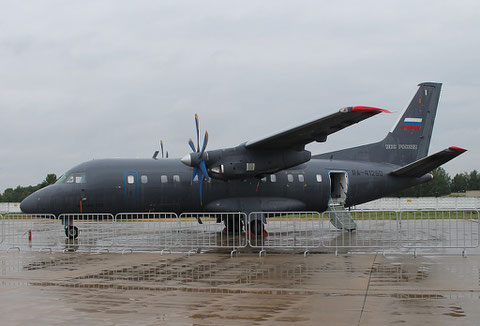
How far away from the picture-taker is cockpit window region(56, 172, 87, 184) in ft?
60.4

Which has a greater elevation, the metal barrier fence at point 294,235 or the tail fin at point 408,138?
the tail fin at point 408,138

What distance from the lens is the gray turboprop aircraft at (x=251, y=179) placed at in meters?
18.0

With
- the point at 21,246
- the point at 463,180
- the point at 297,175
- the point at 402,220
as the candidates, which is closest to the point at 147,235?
the point at 21,246

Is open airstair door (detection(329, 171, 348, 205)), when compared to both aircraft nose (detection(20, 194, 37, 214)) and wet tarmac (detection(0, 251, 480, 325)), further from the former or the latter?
aircraft nose (detection(20, 194, 37, 214))

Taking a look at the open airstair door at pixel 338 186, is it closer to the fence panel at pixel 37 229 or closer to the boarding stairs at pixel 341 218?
the boarding stairs at pixel 341 218

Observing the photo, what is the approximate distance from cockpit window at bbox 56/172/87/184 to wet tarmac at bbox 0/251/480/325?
229 inches

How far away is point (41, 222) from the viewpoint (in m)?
17.2

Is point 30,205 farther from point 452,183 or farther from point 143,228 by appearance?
point 452,183

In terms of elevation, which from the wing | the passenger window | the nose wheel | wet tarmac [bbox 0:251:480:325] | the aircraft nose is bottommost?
wet tarmac [bbox 0:251:480:325]

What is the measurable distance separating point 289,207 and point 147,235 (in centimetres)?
Result: 573

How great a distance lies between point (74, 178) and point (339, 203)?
11038mm

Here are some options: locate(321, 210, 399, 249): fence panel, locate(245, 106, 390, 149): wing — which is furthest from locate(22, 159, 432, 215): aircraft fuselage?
locate(321, 210, 399, 249): fence panel

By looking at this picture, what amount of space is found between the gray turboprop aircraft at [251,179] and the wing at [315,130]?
0.03 metres

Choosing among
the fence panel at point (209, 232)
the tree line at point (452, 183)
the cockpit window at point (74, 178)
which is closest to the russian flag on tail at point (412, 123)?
the fence panel at point (209, 232)
